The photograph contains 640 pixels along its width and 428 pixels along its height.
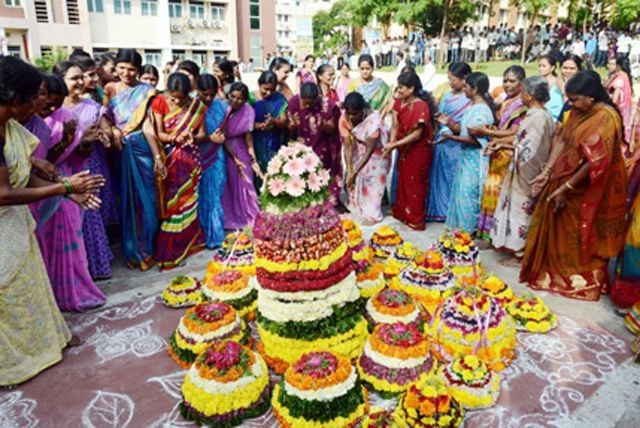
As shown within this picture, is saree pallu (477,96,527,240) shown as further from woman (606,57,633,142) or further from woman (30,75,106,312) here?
woman (30,75,106,312)

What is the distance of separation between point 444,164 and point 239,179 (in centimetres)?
283

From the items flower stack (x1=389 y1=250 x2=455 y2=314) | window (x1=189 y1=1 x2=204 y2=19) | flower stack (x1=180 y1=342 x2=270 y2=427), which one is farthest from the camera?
window (x1=189 y1=1 x2=204 y2=19)

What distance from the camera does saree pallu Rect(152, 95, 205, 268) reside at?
539cm

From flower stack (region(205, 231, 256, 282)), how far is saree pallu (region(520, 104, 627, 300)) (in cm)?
285

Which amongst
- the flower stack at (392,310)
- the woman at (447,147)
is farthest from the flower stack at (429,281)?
the woman at (447,147)

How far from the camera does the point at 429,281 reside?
438 centimetres

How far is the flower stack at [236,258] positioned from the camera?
4.71 metres

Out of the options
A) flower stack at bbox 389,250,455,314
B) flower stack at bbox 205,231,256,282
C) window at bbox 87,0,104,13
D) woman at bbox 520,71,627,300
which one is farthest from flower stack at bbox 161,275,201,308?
window at bbox 87,0,104,13

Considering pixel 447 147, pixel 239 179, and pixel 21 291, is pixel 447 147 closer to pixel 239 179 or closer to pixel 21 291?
pixel 239 179

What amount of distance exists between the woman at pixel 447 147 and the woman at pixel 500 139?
2.00ft

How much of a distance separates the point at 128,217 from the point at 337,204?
3.17 m

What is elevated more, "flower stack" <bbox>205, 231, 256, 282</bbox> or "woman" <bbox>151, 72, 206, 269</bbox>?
"woman" <bbox>151, 72, 206, 269</bbox>

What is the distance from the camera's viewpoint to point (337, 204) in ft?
24.9

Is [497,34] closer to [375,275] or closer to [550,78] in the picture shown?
[550,78]
